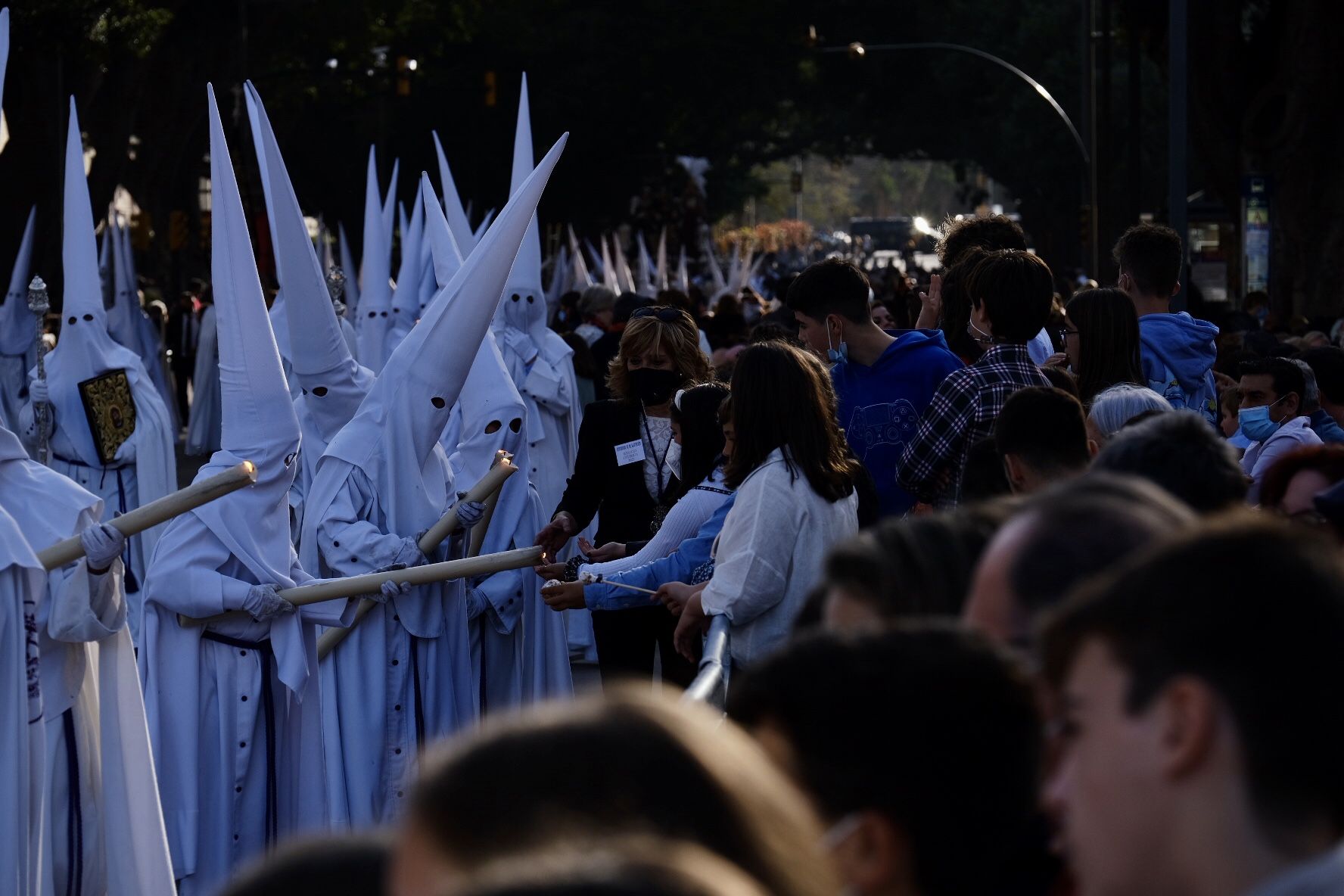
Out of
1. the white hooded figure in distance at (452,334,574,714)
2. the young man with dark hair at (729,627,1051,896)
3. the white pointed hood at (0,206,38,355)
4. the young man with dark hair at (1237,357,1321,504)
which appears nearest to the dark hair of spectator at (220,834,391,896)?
the young man with dark hair at (729,627,1051,896)

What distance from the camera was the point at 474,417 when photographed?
9.66 m

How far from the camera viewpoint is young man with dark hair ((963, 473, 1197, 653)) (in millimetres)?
2232

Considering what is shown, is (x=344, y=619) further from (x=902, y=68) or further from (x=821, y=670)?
(x=902, y=68)

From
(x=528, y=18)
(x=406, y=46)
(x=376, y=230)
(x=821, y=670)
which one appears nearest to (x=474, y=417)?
(x=376, y=230)

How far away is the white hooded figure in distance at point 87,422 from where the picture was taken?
11.7 meters

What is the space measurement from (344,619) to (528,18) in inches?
1392

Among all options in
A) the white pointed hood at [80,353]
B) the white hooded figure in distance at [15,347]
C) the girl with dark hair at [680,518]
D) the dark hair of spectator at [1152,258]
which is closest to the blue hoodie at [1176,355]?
the dark hair of spectator at [1152,258]

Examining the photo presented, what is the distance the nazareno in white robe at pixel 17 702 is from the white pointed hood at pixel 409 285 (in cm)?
933

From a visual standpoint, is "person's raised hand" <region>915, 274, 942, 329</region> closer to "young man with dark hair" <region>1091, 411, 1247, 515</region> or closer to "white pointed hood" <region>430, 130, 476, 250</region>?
"young man with dark hair" <region>1091, 411, 1247, 515</region>

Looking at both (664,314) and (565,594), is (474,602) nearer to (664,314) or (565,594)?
(664,314)

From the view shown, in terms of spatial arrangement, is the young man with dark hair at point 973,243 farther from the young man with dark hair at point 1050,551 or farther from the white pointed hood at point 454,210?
the white pointed hood at point 454,210

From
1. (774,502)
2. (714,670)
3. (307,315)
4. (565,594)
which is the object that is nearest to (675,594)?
(774,502)

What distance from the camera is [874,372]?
20.8 feet

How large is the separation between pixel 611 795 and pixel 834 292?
514 centimetres
